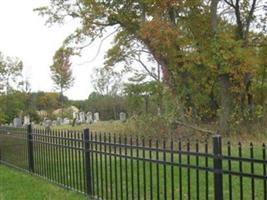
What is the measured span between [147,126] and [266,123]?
4.91 m

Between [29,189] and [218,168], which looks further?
[29,189]

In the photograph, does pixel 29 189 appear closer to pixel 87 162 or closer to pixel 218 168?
pixel 87 162

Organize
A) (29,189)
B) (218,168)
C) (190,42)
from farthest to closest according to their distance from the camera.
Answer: (190,42) → (29,189) → (218,168)

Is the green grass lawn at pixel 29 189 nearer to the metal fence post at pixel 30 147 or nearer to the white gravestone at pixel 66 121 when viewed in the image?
the metal fence post at pixel 30 147

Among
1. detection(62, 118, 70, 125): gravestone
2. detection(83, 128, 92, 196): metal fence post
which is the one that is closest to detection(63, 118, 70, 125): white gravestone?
detection(62, 118, 70, 125): gravestone

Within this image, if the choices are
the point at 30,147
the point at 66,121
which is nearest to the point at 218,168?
the point at 30,147

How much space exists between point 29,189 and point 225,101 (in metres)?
13.1

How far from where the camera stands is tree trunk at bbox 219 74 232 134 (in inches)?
834

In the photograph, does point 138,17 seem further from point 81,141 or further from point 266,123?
point 81,141

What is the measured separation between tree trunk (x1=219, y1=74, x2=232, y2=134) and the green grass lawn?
10.7 metres

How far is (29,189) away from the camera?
34.1 ft

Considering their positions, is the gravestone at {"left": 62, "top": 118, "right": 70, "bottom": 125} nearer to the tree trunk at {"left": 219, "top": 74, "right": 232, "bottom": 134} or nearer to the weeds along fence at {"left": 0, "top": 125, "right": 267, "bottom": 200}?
the tree trunk at {"left": 219, "top": 74, "right": 232, "bottom": 134}

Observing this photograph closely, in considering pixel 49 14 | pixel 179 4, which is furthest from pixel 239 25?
pixel 49 14

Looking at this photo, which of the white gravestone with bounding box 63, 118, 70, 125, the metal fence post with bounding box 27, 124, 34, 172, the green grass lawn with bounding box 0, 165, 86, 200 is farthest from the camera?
the white gravestone with bounding box 63, 118, 70, 125
